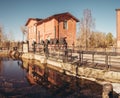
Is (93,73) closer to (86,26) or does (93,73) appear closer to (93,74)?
(93,74)

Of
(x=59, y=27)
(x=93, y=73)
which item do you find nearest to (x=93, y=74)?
(x=93, y=73)

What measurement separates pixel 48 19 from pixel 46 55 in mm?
13949

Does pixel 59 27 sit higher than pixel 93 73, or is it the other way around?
pixel 59 27

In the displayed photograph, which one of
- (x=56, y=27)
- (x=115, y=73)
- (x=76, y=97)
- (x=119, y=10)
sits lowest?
(x=76, y=97)

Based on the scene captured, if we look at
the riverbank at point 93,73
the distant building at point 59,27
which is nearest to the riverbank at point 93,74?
the riverbank at point 93,73

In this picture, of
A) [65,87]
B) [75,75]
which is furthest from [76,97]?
[75,75]

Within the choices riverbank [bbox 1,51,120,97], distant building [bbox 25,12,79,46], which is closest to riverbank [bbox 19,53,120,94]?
riverbank [bbox 1,51,120,97]

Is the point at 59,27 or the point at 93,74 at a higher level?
the point at 59,27

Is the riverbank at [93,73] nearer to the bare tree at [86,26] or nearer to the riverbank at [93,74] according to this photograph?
the riverbank at [93,74]

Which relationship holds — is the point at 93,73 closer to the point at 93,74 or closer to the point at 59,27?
the point at 93,74

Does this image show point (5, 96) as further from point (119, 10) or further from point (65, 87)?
point (119, 10)

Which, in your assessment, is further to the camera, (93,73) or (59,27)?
(59,27)

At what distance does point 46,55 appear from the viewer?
23.3m

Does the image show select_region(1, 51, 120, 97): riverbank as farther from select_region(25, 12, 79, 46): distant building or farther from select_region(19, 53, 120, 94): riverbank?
select_region(25, 12, 79, 46): distant building
